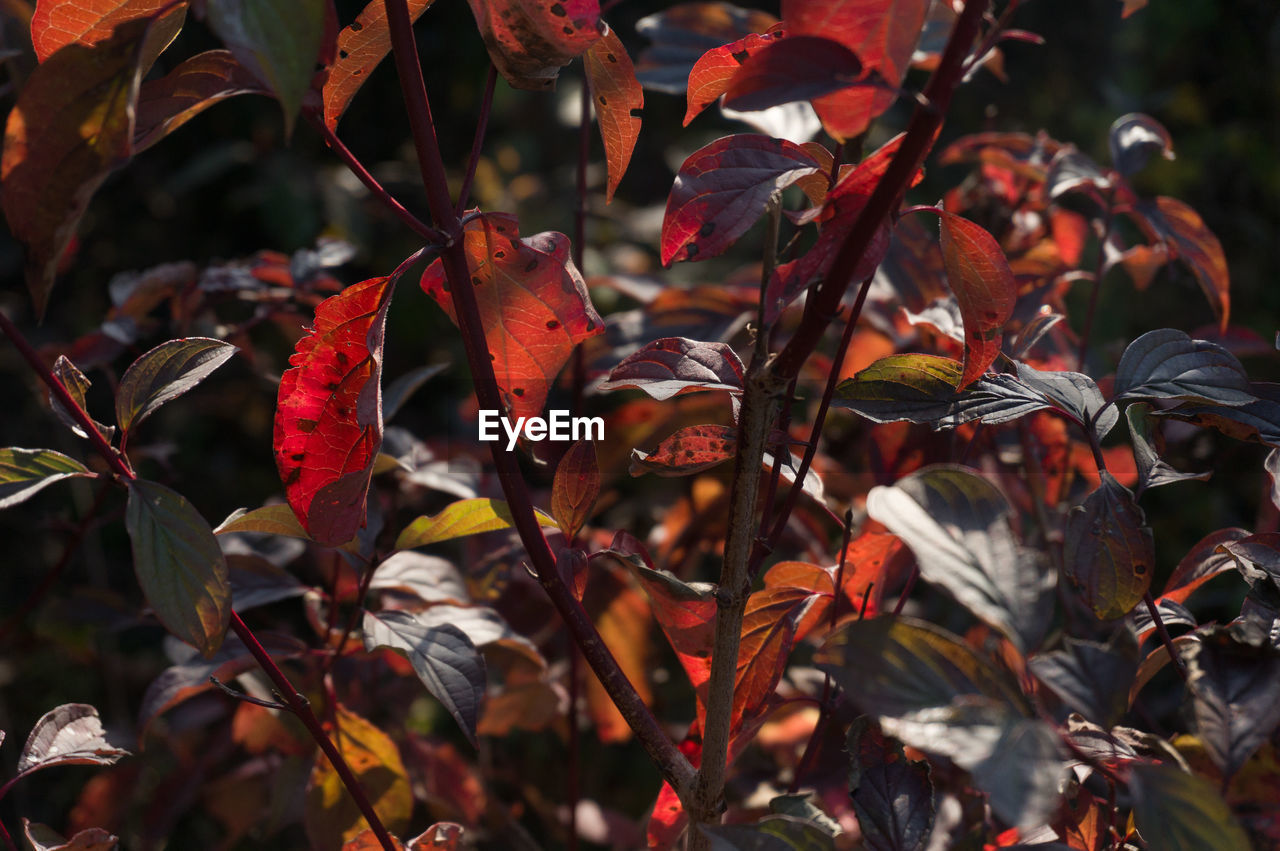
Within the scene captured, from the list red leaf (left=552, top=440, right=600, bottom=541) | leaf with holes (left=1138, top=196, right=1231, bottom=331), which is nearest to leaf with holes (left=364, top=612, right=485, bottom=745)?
red leaf (left=552, top=440, right=600, bottom=541)

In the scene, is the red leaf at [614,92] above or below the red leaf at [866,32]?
below

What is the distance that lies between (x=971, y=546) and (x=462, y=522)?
14.7 inches

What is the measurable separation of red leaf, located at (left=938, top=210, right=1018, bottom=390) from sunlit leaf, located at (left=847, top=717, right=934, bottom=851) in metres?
0.23

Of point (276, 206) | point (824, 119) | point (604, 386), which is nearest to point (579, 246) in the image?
point (604, 386)

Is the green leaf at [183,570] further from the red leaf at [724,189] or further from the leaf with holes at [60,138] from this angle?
the red leaf at [724,189]

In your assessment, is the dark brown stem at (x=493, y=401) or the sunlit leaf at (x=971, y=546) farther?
the dark brown stem at (x=493, y=401)

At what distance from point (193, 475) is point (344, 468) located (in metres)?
1.57

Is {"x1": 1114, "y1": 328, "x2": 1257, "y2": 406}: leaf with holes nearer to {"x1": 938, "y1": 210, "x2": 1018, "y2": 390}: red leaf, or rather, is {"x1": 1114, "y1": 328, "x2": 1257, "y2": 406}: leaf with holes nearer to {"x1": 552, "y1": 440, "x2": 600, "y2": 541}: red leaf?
{"x1": 938, "y1": 210, "x2": 1018, "y2": 390}: red leaf

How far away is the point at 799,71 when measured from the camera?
42cm

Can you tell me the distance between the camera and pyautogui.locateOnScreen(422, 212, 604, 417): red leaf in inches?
22.9

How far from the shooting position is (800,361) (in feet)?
1.55

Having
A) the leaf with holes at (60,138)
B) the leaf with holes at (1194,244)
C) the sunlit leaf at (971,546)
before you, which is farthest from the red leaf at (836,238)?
the leaf with holes at (1194,244)

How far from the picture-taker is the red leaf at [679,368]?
55 cm

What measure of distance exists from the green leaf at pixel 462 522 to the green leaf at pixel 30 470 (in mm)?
224
